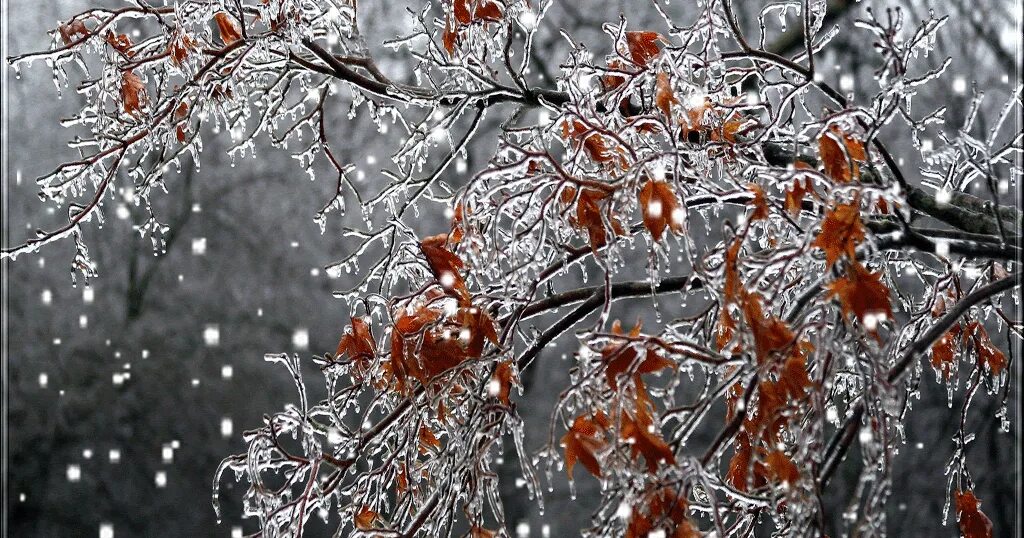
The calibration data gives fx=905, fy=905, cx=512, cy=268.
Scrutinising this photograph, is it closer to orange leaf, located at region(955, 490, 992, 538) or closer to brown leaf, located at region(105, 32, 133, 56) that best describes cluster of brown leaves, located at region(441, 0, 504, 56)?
brown leaf, located at region(105, 32, 133, 56)

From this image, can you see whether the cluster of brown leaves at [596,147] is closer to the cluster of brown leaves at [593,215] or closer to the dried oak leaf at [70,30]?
the cluster of brown leaves at [593,215]

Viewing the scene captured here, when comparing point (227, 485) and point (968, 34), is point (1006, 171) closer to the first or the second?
point (968, 34)

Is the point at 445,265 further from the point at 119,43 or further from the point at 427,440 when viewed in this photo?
the point at 119,43

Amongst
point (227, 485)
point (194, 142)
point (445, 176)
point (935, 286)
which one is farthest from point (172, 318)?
point (935, 286)

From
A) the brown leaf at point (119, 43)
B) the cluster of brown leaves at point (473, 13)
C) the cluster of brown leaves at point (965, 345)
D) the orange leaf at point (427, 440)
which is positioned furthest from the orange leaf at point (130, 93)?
the cluster of brown leaves at point (965, 345)

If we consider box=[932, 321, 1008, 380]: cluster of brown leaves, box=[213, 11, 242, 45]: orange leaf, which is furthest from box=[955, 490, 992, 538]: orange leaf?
box=[213, 11, 242, 45]: orange leaf

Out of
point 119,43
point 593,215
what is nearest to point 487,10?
point 593,215
